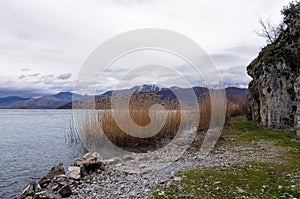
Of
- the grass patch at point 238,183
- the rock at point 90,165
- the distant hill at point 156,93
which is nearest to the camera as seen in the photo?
the grass patch at point 238,183

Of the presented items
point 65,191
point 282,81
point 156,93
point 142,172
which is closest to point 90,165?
point 142,172

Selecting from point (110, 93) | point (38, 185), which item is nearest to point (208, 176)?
point (38, 185)

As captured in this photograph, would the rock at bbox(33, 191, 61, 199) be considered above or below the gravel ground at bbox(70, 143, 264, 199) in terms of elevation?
below

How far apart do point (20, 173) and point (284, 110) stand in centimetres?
950

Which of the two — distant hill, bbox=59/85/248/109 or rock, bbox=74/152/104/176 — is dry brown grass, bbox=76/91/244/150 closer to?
distant hill, bbox=59/85/248/109

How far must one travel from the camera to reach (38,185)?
559cm

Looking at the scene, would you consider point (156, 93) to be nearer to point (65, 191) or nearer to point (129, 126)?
point (129, 126)

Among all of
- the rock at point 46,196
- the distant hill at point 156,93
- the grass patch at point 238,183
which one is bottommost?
the rock at point 46,196

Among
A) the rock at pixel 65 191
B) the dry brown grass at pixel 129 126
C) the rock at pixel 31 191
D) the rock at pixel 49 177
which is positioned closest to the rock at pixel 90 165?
the rock at pixel 49 177

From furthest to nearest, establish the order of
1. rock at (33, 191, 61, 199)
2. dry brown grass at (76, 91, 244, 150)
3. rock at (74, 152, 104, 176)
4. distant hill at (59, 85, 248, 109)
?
distant hill at (59, 85, 248, 109) < dry brown grass at (76, 91, 244, 150) < rock at (74, 152, 104, 176) < rock at (33, 191, 61, 199)

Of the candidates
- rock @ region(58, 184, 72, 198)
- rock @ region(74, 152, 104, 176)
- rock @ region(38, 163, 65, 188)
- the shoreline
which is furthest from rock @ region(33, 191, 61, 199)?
rock @ region(74, 152, 104, 176)

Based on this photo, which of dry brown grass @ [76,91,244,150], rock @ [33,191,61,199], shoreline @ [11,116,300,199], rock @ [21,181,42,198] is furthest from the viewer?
dry brown grass @ [76,91,244,150]

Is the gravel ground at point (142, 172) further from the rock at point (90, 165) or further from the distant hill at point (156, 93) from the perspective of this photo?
the distant hill at point (156, 93)

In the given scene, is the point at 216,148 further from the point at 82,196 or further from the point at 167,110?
the point at 82,196
